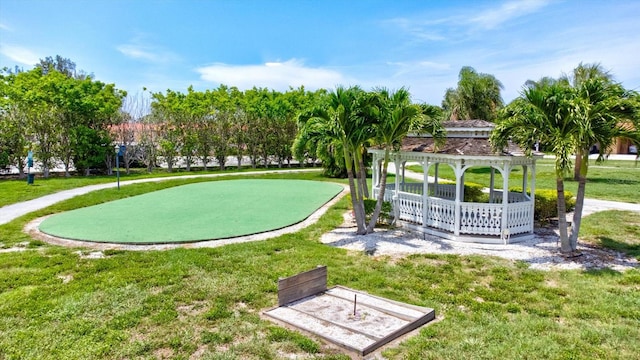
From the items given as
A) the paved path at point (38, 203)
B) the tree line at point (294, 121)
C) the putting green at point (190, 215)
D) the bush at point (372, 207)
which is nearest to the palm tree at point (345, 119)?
the tree line at point (294, 121)

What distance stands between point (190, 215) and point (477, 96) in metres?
26.2

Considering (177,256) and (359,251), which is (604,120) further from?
(177,256)

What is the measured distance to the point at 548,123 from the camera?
874cm

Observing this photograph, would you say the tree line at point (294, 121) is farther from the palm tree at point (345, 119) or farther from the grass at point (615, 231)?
the grass at point (615, 231)

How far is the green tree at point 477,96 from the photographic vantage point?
106 feet

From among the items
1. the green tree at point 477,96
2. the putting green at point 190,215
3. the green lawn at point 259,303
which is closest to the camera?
the green lawn at point 259,303

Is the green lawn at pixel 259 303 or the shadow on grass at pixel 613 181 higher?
the shadow on grass at pixel 613 181

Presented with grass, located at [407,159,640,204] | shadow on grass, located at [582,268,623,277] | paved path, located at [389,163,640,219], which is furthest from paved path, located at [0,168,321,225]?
grass, located at [407,159,640,204]

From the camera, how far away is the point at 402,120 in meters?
10.5

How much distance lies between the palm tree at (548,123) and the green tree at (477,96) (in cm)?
2385

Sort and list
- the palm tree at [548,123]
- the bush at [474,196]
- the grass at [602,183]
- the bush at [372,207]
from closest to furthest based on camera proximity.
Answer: the palm tree at [548,123]
the bush at [372,207]
the bush at [474,196]
the grass at [602,183]

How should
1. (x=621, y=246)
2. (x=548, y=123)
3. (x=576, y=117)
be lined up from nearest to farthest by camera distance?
(x=576, y=117) < (x=548, y=123) < (x=621, y=246)

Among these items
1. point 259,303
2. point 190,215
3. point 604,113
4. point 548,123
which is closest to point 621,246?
point 604,113

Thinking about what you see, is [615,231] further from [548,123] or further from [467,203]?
[548,123]
